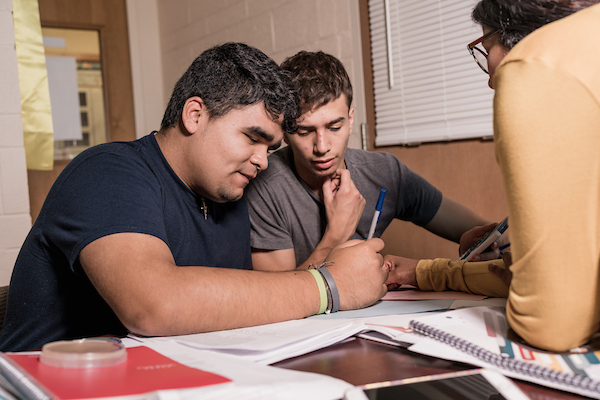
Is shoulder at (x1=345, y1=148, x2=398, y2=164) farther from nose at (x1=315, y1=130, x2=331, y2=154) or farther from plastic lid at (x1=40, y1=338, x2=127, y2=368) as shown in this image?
plastic lid at (x1=40, y1=338, x2=127, y2=368)

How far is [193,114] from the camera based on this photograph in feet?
3.64

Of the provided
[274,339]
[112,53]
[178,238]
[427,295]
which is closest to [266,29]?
[112,53]

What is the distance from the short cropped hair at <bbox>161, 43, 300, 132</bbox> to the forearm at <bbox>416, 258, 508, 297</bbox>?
0.44 metres

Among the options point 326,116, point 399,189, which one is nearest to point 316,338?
point 326,116

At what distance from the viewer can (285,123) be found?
46.8 inches

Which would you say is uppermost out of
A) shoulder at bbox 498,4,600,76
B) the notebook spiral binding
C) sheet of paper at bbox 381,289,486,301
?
shoulder at bbox 498,4,600,76

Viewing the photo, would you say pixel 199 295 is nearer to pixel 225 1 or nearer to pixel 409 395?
pixel 409 395

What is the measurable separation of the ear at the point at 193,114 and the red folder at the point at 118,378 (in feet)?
1.98

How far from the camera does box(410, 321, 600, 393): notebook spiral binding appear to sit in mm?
501

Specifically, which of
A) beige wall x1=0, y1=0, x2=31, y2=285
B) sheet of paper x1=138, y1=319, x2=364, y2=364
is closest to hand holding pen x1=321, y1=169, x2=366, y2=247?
sheet of paper x1=138, y1=319, x2=364, y2=364

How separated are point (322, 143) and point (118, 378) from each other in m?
0.94

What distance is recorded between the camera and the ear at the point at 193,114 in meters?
1.10

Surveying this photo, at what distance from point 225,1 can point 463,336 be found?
2.58m

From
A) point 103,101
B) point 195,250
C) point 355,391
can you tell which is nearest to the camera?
point 355,391
